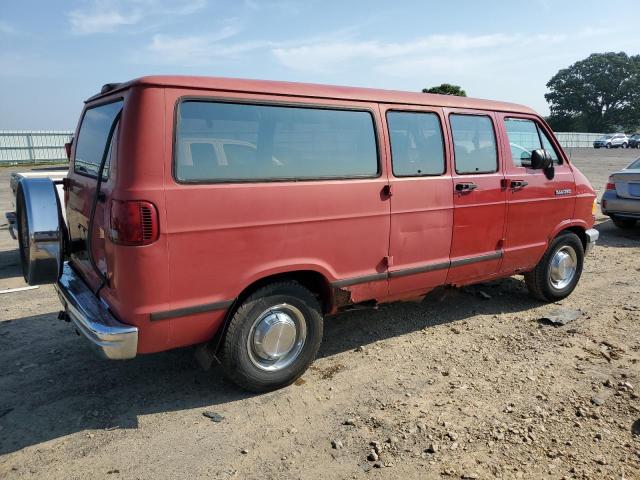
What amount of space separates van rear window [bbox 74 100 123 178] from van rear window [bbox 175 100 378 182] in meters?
0.54

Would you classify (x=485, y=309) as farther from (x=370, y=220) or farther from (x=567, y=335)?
(x=370, y=220)

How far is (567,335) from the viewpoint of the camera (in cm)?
459

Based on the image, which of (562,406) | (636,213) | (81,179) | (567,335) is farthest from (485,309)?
(636,213)

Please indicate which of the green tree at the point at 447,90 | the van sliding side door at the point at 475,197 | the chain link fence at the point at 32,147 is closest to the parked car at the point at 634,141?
the green tree at the point at 447,90

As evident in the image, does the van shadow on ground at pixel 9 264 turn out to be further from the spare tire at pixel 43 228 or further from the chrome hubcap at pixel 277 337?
the chrome hubcap at pixel 277 337

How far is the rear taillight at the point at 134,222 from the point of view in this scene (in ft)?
9.29

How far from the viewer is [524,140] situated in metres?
5.12

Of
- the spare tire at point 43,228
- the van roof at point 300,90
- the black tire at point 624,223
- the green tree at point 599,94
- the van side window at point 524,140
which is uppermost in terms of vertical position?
the green tree at point 599,94

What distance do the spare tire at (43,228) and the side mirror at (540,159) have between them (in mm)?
4255

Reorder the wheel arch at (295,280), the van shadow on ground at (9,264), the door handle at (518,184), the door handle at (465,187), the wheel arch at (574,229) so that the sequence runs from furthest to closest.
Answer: the van shadow on ground at (9,264) < the wheel arch at (574,229) < the door handle at (518,184) < the door handle at (465,187) < the wheel arch at (295,280)

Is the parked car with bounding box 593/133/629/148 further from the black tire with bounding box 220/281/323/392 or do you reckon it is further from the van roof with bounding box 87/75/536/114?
the black tire with bounding box 220/281/323/392

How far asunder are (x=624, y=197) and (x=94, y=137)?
9.01 meters

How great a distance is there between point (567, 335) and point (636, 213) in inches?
221

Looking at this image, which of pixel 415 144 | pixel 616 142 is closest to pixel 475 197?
pixel 415 144
